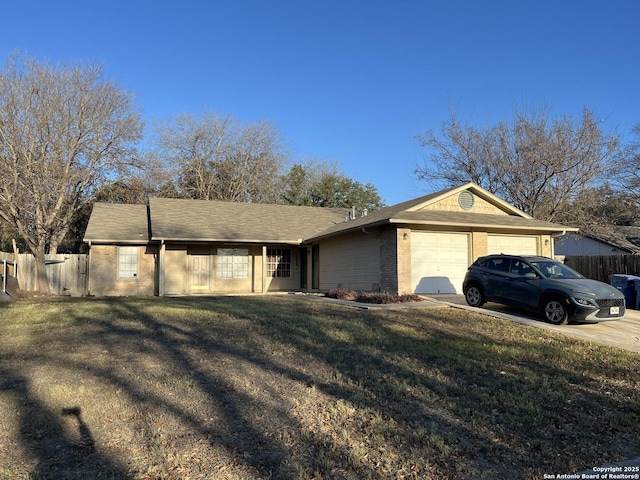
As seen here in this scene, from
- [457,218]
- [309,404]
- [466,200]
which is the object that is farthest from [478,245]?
[309,404]

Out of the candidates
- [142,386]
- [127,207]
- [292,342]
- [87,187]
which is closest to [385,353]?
[292,342]

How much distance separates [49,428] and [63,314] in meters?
7.85

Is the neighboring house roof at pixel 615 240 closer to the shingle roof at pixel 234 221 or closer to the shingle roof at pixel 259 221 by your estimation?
the shingle roof at pixel 259 221

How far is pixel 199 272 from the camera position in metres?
21.7

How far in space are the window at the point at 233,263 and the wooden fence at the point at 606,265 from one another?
1458cm

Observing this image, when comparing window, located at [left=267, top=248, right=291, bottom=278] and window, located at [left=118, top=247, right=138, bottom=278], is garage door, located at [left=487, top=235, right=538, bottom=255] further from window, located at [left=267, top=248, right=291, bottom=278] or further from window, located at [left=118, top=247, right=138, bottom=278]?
window, located at [left=118, top=247, right=138, bottom=278]

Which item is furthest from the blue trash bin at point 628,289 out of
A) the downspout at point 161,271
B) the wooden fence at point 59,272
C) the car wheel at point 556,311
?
the wooden fence at point 59,272

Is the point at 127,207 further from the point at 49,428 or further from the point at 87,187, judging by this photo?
the point at 49,428

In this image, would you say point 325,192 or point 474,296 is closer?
point 474,296

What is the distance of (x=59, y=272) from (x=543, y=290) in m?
19.9

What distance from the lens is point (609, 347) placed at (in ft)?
27.6

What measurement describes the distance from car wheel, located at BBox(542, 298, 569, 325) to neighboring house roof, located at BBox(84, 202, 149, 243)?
16.1m

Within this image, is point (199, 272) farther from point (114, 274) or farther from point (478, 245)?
point (478, 245)

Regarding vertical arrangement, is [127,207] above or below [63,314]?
above
